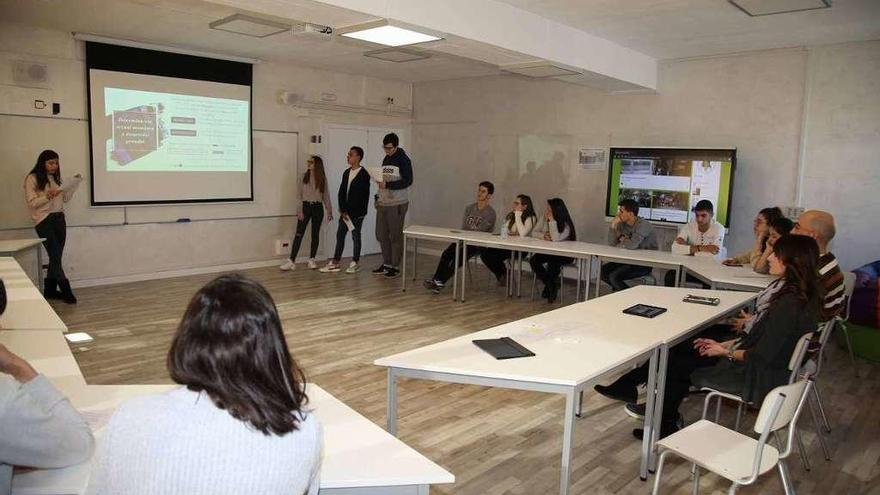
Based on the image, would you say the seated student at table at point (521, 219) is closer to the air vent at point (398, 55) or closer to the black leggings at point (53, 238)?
the air vent at point (398, 55)

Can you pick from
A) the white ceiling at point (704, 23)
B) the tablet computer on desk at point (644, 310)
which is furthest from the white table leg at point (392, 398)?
the white ceiling at point (704, 23)

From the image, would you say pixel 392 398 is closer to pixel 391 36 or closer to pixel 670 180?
pixel 391 36

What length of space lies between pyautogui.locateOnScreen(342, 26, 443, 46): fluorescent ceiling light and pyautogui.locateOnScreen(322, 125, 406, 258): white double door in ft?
12.6

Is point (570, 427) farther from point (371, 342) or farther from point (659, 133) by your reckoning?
point (659, 133)

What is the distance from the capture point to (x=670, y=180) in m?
6.68

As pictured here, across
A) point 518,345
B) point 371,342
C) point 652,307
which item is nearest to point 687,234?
point 652,307

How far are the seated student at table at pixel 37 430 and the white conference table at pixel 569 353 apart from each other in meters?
1.06

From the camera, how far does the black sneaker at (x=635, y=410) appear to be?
11.6 ft

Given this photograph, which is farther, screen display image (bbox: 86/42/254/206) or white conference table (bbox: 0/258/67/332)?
screen display image (bbox: 86/42/254/206)

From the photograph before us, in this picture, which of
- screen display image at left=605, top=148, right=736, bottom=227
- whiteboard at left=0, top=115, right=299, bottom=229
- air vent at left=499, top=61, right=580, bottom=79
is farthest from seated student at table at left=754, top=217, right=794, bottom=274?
whiteboard at left=0, top=115, right=299, bottom=229

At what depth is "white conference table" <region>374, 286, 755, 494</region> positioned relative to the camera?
2.24 metres

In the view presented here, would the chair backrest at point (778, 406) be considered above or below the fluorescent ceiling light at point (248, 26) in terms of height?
below

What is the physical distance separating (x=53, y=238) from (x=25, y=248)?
Answer: 0.87 metres

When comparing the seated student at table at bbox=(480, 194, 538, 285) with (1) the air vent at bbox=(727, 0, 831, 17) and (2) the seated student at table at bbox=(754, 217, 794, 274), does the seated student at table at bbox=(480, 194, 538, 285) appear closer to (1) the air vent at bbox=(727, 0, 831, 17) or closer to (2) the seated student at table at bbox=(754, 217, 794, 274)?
(2) the seated student at table at bbox=(754, 217, 794, 274)
